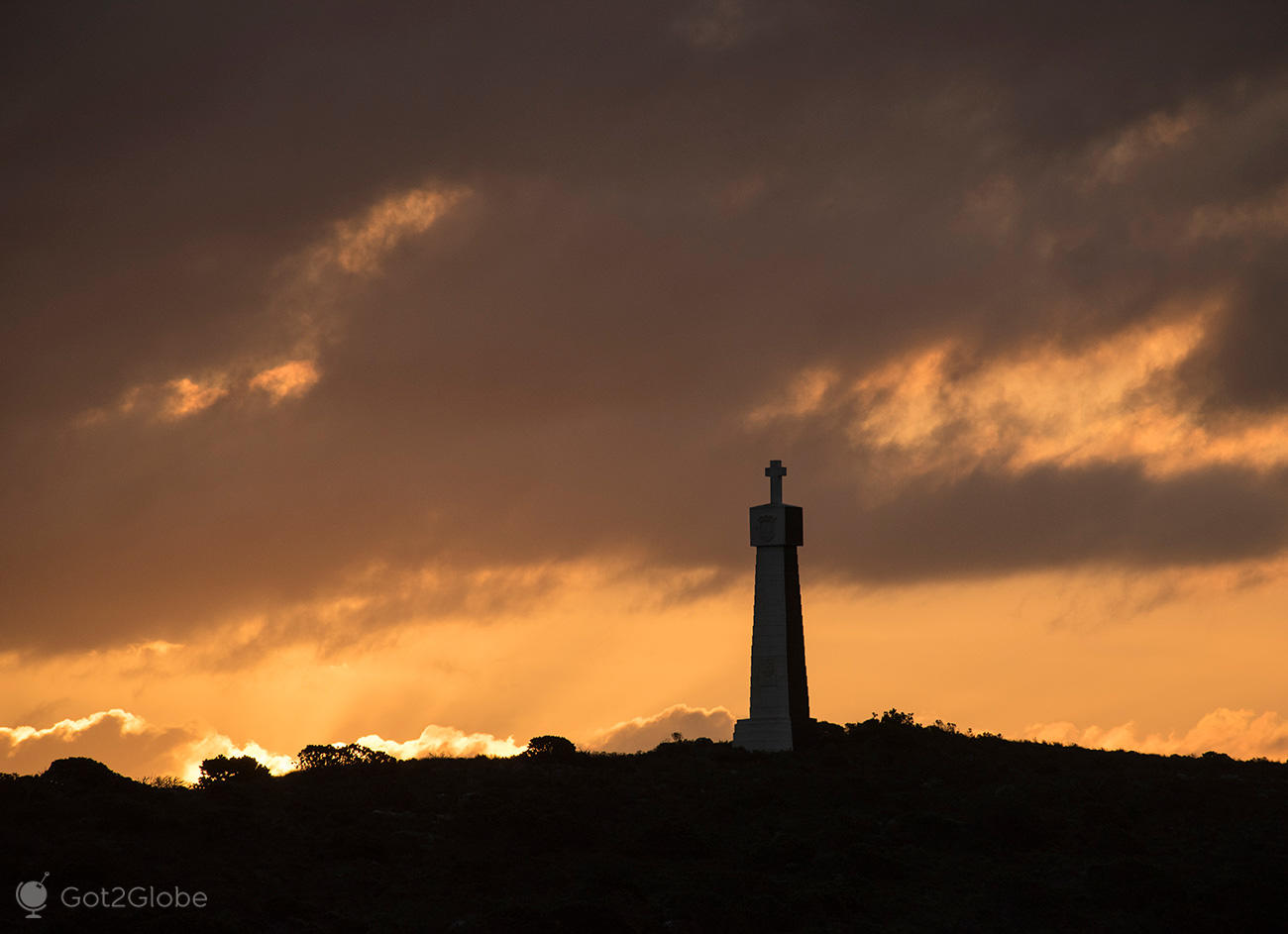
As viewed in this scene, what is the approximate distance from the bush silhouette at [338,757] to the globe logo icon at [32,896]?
1596cm

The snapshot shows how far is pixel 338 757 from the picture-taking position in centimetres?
5150

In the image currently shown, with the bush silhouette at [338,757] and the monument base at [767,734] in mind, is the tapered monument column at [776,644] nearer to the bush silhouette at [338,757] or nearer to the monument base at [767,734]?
the monument base at [767,734]

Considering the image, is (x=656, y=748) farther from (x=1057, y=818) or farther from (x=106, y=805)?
(x=106, y=805)

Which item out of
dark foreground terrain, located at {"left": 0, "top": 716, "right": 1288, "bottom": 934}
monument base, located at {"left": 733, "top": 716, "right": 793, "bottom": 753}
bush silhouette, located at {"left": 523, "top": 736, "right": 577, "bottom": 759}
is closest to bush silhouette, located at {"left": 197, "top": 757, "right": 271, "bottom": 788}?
dark foreground terrain, located at {"left": 0, "top": 716, "right": 1288, "bottom": 934}

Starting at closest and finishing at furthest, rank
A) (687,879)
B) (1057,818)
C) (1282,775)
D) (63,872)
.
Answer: (63,872)
(687,879)
(1057,818)
(1282,775)

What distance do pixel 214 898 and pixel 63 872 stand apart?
12.4 ft

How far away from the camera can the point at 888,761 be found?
50.4m

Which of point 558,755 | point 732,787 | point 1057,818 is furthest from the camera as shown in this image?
point 558,755

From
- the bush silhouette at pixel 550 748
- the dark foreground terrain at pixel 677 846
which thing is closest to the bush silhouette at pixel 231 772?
the dark foreground terrain at pixel 677 846

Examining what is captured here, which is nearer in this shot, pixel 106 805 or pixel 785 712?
pixel 106 805

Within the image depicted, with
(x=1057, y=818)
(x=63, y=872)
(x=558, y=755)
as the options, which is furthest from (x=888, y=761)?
(x=63, y=872)

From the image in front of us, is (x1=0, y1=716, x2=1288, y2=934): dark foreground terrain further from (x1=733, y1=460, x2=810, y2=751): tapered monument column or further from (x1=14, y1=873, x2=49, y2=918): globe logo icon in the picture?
(x1=733, y1=460, x2=810, y2=751): tapered monument column

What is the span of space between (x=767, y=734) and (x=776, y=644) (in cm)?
335

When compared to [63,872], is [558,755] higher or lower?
higher
